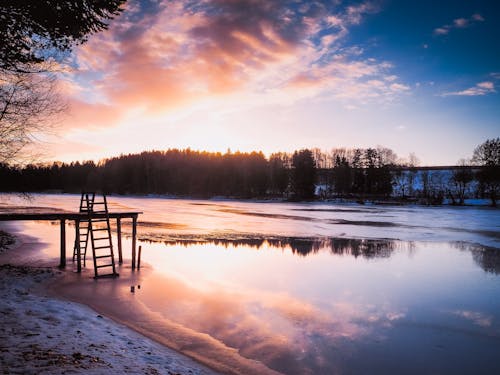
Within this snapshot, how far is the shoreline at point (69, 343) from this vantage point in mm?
5008

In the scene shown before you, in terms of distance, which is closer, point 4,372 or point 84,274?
point 4,372

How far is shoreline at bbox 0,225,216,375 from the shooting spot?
5.01m

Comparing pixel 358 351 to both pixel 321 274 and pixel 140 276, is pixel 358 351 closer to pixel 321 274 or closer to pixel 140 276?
pixel 321 274

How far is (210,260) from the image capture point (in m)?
16.9

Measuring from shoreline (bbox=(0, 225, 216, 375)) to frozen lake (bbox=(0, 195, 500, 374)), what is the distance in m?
0.86

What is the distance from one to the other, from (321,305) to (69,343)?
7.20 metres

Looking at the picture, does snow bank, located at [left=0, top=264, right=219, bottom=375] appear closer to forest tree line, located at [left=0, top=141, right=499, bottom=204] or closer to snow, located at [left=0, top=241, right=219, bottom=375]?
snow, located at [left=0, top=241, right=219, bottom=375]

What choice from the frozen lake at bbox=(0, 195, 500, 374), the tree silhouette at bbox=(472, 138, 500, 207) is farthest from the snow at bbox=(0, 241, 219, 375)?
the tree silhouette at bbox=(472, 138, 500, 207)

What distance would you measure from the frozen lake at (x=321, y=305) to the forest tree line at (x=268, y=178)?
58.6 metres

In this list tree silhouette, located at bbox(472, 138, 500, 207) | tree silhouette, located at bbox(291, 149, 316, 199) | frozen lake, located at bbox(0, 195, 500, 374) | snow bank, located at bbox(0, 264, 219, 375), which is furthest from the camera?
tree silhouette, located at bbox(291, 149, 316, 199)

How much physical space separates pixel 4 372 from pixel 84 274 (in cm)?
949

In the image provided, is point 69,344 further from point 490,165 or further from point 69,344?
point 490,165

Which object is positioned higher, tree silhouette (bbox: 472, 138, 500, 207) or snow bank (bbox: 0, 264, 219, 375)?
tree silhouette (bbox: 472, 138, 500, 207)

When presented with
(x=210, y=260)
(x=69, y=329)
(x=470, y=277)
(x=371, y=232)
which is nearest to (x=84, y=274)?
(x=210, y=260)
